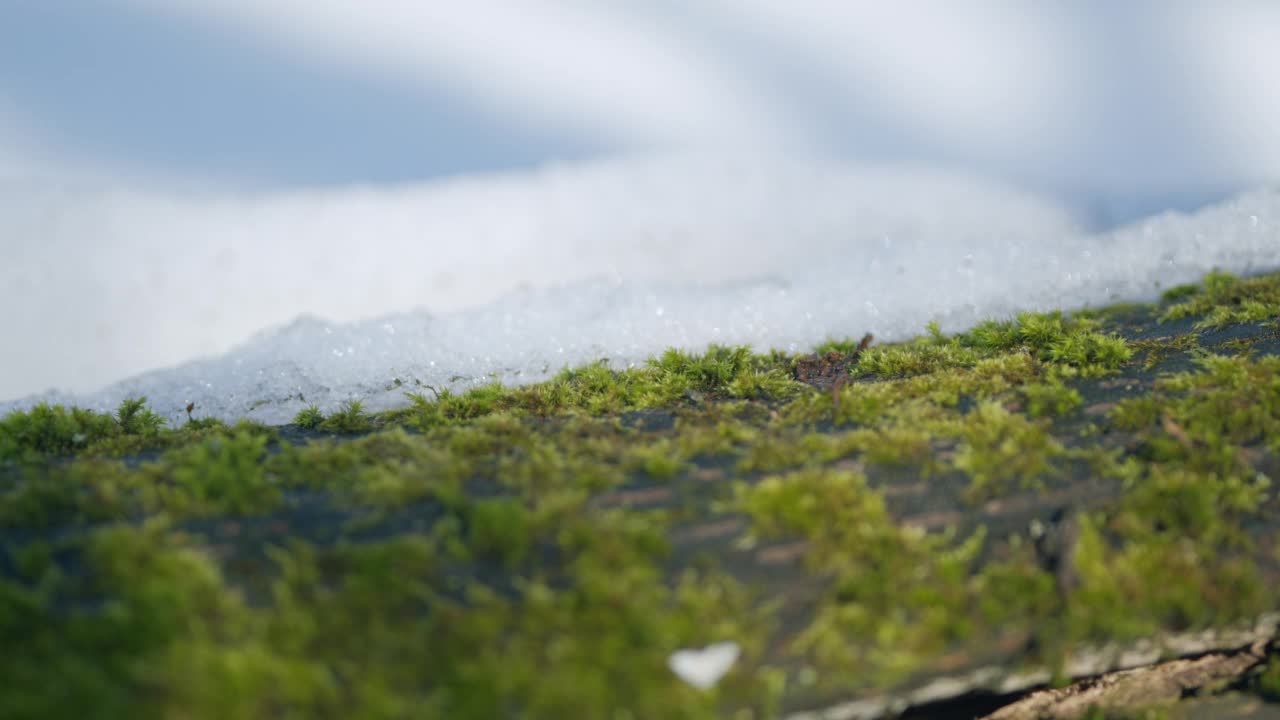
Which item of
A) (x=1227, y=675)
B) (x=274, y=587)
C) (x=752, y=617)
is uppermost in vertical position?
(x=274, y=587)

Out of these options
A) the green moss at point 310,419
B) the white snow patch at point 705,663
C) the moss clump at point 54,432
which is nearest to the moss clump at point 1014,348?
the white snow patch at point 705,663

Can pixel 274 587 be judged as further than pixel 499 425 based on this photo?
No

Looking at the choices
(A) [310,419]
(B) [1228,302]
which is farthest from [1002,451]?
(A) [310,419]

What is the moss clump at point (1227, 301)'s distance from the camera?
6352 mm

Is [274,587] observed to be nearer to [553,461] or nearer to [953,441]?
[553,461]

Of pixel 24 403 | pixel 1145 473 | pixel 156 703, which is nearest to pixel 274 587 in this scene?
pixel 156 703

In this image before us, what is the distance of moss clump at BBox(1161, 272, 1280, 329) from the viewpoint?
20.8 feet

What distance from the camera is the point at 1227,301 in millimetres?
7047

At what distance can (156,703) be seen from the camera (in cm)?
279

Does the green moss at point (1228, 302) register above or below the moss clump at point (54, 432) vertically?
below

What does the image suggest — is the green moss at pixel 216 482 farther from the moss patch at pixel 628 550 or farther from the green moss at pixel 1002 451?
the green moss at pixel 1002 451

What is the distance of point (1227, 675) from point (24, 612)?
5956mm

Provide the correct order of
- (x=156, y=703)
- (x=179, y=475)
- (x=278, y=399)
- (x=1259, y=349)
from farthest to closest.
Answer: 1. (x=278, y=399)
2. (x=1259, y=349)
3. (x=179, y=475)
4. (x=156, y=703)

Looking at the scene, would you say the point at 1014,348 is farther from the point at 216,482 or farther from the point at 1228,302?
the point at 216,482
